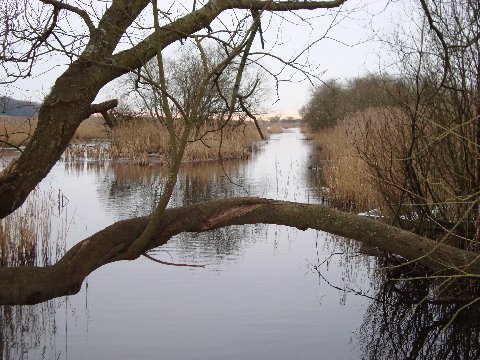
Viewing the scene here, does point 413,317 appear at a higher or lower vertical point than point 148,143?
lower

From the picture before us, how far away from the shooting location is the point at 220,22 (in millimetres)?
3736

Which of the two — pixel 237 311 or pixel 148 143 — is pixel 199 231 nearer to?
pixel 237 311

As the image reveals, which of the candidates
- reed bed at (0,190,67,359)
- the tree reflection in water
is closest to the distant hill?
reed bed at (0,190,67,359)

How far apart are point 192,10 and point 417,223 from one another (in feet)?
11.6

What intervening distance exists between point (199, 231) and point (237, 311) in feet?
6.75

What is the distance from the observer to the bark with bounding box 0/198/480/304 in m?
3.40

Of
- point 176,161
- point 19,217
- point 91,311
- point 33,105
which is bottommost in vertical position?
point 91,311

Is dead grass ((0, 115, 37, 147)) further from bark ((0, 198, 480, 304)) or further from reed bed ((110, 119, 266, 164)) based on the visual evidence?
reed bed ((110, 119, 266, 164))

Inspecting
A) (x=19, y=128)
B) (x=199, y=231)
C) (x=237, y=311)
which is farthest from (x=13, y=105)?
(x=237, y=311)

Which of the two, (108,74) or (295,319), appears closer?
(108,74)

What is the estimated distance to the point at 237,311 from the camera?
18.6ft

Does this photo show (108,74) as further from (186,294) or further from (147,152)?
(147,152)

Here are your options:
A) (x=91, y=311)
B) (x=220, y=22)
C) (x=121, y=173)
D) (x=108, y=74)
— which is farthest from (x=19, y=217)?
(x=121, y=173)

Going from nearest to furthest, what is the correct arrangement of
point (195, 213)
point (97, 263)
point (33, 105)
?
point (97, 263) → point (195, 213) → point (33, 105)
